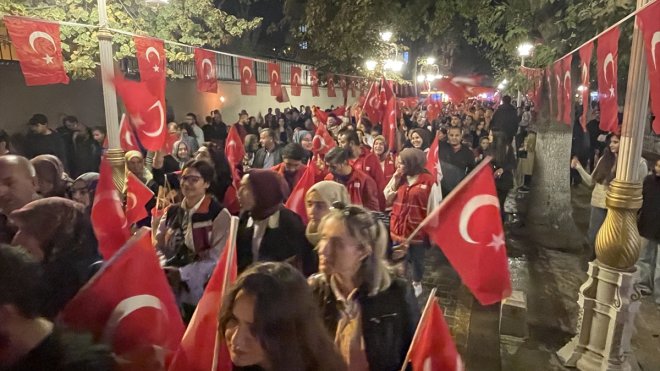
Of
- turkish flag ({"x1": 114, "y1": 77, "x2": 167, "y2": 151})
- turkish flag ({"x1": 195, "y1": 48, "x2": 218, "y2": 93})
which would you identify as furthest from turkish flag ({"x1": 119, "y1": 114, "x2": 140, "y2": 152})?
turkish flag ({"x1": 195, "y1": 48, "x2": 218, "y2": 93})

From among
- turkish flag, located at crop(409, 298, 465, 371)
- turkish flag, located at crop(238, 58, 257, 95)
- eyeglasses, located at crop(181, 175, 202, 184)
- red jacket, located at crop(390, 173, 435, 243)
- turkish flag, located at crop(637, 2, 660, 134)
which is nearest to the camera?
turkish flag, located at crop(409, 298, 465, 371)

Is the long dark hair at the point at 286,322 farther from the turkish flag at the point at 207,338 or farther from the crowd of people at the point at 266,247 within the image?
the turkish flag at the point at 207,338

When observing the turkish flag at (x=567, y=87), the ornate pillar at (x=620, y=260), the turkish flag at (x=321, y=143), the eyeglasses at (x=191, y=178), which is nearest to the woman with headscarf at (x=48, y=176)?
the eyeglasses at (x=191, y=178)

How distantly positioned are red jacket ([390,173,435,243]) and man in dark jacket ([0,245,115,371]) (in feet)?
13.1

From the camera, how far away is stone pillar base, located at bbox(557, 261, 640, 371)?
180 inches

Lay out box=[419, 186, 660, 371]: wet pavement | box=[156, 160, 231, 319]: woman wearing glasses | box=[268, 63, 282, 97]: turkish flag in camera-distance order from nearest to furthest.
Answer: box=[156, 160, 231, 319]: woman wearing glasses
box=[419, 186, 660, 371]: wet pavement
box=[268, 63, 282, 97]: turkish flag

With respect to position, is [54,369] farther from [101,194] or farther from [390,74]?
[390,74]

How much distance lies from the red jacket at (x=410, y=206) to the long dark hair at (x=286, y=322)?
11.8 feet

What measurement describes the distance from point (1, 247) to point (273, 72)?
34.1 ft

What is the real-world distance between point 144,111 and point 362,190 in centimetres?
257

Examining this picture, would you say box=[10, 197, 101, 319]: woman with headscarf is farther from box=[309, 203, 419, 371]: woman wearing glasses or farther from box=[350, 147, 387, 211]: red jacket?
box=[350, 147, 387, 211]: red jacket

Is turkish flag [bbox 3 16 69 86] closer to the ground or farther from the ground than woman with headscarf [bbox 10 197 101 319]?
farther from the ground

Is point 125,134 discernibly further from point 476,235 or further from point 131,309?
point 476,235

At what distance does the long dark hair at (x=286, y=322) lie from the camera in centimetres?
204
